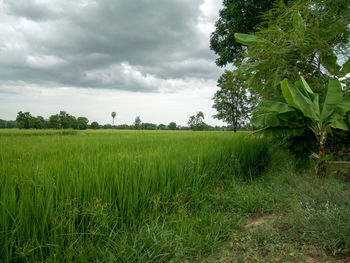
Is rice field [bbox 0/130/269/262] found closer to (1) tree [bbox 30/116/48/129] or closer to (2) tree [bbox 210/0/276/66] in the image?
(2) tree [bbox 210/0/276/66]

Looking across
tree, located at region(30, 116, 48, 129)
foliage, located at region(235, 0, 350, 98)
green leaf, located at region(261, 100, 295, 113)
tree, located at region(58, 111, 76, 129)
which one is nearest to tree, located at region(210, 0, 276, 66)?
foliage, located at region(235, 0, 350, 98)

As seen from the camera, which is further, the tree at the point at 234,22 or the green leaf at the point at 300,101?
the tree at the point at 234,22

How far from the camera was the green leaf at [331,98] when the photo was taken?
8.75 ft

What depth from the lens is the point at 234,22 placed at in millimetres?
8289

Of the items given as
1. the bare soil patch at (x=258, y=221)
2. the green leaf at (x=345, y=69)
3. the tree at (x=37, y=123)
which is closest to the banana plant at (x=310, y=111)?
the green leaf at (x=345, y=69)

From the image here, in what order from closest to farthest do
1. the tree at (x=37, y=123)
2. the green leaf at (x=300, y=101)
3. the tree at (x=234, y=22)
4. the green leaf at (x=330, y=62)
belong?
the green leaf at (x=300, y=101) → the green leaf at (x=330, y=62) → the tree at (x=234, y=22) → the tree at (x=37, y=123)

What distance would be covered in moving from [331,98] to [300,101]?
21.9 inches

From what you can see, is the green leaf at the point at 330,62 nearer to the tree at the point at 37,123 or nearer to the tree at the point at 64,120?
the tree at the point at 64,120

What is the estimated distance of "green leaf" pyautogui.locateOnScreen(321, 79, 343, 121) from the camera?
2.67 metres

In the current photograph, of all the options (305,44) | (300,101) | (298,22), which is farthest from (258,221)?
(298,22)

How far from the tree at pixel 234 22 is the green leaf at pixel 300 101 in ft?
16.0

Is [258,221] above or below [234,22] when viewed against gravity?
below

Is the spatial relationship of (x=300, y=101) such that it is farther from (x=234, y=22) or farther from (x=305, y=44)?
(x=234, y=22)

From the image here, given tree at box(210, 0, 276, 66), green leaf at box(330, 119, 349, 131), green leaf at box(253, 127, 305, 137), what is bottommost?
green leaf at box(253, 127, 305, 137)
